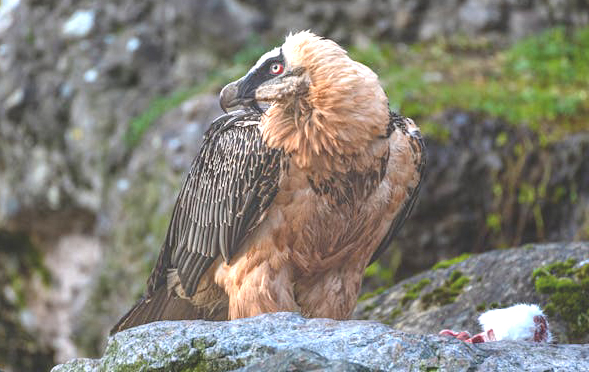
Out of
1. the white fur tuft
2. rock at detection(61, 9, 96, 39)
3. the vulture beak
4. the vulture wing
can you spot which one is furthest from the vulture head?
rock at detection(61, 9, 96, 39)

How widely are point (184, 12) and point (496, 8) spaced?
13.1 ft

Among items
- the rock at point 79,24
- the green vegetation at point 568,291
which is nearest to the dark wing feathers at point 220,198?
the green vegetation at point 568,291

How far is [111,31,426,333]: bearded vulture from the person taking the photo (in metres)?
5.40

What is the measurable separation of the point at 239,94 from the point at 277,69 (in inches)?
10.1

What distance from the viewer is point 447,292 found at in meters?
6.48

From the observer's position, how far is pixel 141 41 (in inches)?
507

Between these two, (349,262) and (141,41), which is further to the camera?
(141,41)

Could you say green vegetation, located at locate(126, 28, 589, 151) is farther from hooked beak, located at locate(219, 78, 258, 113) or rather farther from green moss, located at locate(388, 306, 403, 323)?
hooked beak, located at locate(219, 78, 258, 113)

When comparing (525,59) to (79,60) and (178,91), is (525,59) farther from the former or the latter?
(79,60)

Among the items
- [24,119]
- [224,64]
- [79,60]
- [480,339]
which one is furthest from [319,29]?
[480,339]

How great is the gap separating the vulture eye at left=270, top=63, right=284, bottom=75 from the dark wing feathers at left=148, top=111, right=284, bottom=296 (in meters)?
0.39

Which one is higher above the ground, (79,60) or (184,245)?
(79,60)

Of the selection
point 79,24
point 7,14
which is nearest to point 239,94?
point 79,24

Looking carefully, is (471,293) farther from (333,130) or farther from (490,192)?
(490,192)
